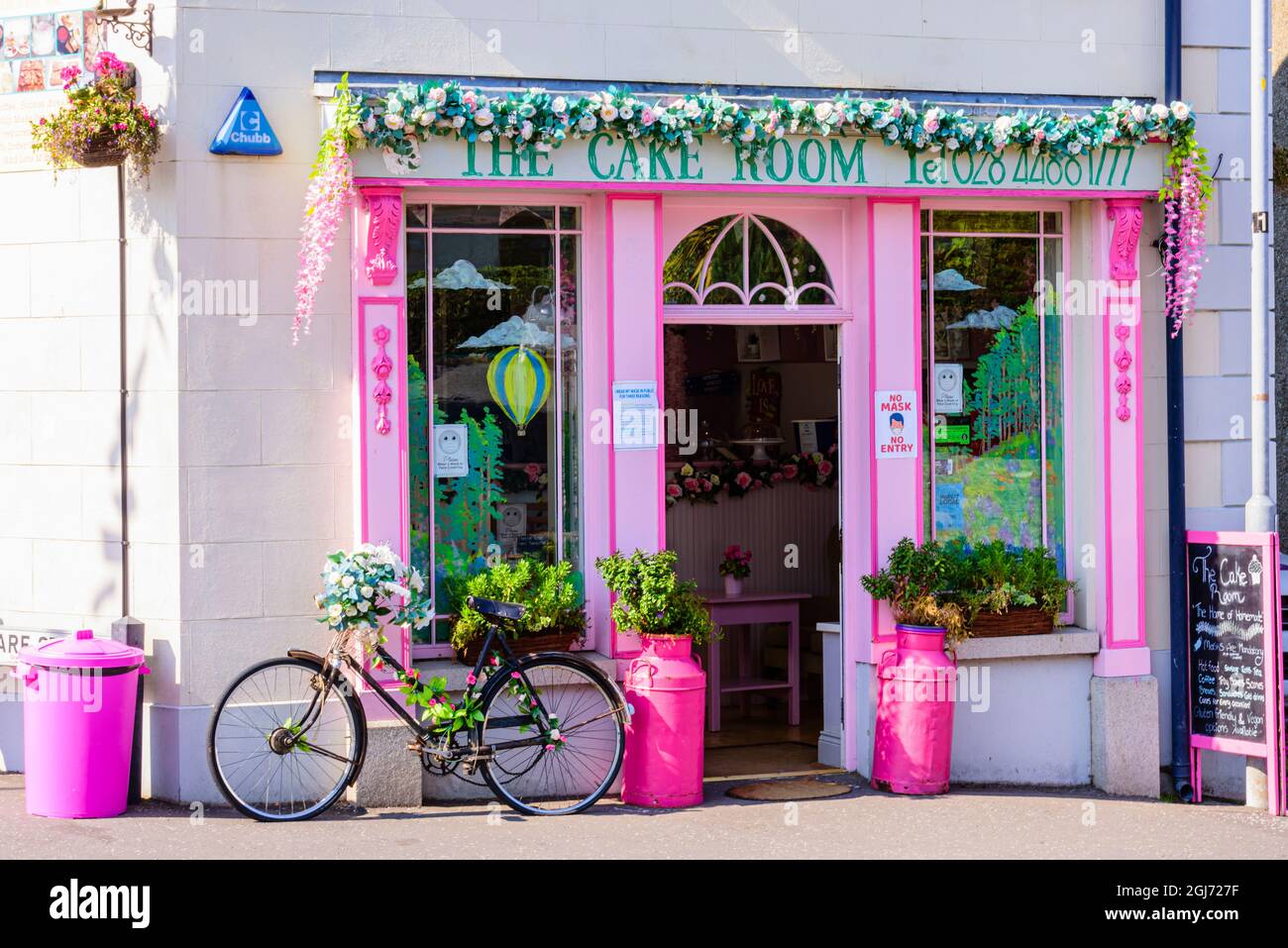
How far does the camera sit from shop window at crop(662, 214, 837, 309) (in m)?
8.91

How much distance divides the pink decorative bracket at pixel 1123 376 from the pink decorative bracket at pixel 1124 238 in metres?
0.33

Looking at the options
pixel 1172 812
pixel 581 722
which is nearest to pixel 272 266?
pixel 581 722

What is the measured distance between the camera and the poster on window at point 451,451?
8633 millimetres

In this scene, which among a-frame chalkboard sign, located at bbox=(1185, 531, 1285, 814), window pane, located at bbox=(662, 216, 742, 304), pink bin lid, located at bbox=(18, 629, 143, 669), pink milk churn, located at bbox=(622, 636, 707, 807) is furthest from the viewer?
window pane, located at bbox=(662, 216, 742, 304)

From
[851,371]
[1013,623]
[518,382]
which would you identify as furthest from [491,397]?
[1013,623]

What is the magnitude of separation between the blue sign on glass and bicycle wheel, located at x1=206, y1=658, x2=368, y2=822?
8.68 ft

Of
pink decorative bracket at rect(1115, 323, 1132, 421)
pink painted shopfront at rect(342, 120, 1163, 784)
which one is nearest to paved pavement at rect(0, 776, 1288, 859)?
pink painted shopfront at rect(342, 120, 1163, 784)

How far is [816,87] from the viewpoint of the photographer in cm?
884

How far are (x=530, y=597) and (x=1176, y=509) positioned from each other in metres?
3.92

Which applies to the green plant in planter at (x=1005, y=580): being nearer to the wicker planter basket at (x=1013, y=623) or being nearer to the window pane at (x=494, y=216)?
the wicker planter basket at (x=1013, y=623)

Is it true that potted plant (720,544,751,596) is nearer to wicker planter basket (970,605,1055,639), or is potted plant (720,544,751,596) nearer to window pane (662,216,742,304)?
wicker planter basket (970,605,1055,639)

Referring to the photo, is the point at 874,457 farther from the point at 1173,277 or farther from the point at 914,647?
the point at 1173,277

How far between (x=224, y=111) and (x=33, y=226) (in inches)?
52.1

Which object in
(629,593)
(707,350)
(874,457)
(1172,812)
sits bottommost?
(1172,812)
